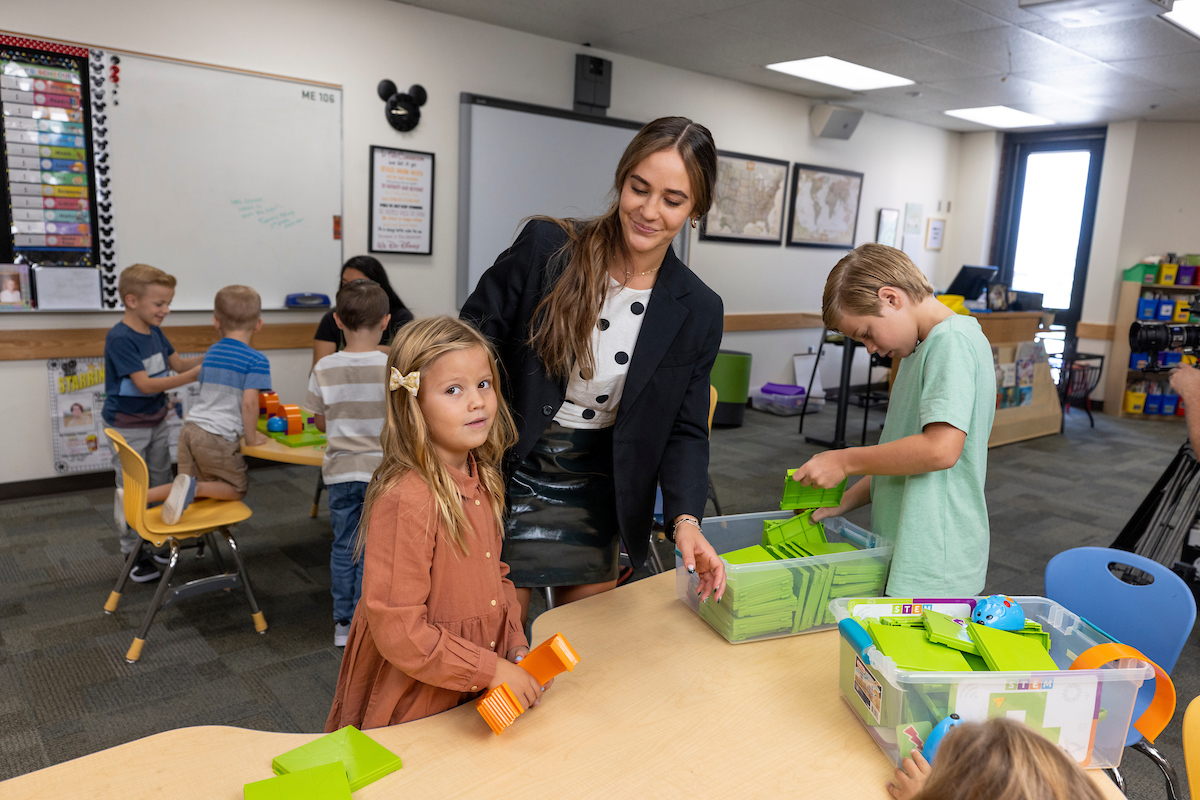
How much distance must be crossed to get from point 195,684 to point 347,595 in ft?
1.64

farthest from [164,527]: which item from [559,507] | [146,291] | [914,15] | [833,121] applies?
[833,121]

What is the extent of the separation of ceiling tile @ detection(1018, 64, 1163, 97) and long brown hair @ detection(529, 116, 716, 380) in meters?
5.30

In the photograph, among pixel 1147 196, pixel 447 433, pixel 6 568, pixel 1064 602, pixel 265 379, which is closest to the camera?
pixel 447 433

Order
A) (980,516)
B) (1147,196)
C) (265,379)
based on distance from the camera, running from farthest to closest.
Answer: (1147,196), (265,379), (980,516)

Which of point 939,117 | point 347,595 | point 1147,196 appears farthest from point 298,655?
point 1147,196

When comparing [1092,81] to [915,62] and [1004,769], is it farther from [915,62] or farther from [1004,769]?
[1004,769]

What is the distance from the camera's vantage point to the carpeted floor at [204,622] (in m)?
2.17

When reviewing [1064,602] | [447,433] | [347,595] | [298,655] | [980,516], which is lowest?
[298,655]

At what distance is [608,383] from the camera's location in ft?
4.72

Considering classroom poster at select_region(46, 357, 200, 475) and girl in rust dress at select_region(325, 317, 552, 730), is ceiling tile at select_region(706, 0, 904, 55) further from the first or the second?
girl in rust dress at select_region(325, 317, 552, 730)

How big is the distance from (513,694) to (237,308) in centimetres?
213

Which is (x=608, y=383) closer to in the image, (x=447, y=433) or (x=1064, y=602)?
(x=447, y=433)

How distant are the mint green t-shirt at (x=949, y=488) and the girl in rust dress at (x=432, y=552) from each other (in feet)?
2.37

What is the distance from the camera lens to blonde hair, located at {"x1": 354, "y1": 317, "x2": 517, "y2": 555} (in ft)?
3.83
